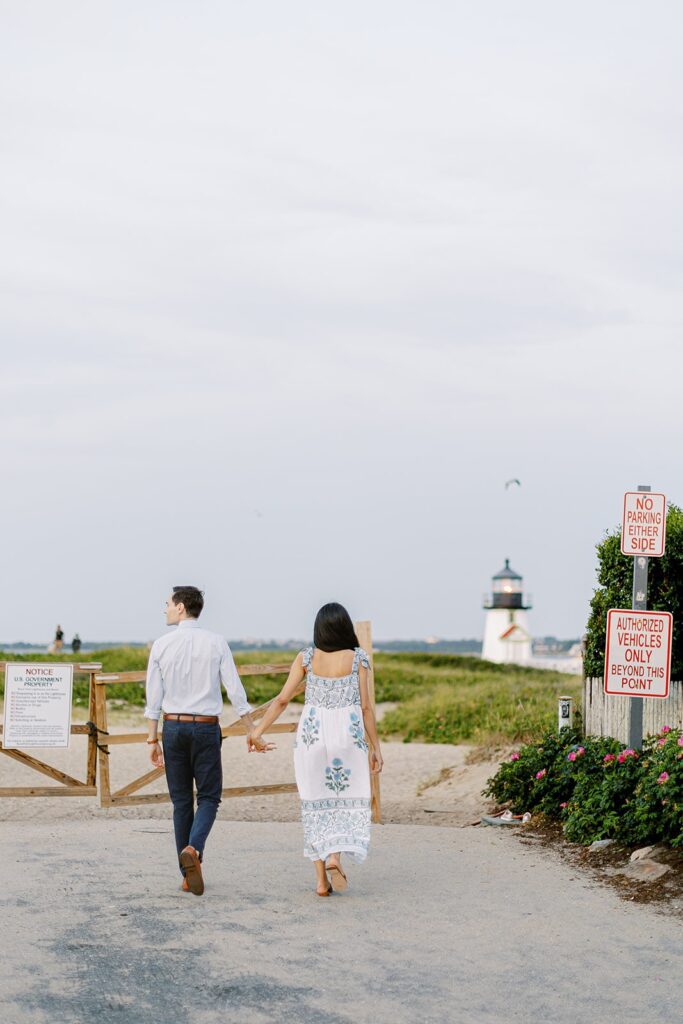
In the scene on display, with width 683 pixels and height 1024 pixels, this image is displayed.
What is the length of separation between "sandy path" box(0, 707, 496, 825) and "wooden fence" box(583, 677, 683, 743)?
65.4 inches

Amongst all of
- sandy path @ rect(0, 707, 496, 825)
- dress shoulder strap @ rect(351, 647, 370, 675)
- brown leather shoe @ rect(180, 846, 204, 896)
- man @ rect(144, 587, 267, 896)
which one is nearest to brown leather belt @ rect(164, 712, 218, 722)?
man @ rect(144, 587, 267, 896)

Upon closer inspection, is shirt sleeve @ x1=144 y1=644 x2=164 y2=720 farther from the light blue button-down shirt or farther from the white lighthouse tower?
the white lighthouse tower

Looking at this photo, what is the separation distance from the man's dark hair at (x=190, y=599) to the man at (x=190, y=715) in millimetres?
157

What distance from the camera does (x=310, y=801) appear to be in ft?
26.8

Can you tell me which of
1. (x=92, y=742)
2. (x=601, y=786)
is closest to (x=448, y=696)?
(x=92, y=742)

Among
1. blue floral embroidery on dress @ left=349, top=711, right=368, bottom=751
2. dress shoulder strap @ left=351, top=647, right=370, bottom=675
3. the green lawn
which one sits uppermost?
dress shoulder strap @ left=351, top=647, right=370, bottom=675

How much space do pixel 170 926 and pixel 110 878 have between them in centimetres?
159

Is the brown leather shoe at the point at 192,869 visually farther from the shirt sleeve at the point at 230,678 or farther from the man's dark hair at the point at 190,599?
the man's dark hair at the point at 190,599

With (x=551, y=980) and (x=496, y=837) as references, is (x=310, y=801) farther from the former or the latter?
(x=496, y=837)

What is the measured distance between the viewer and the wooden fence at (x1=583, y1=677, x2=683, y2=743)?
12.0m

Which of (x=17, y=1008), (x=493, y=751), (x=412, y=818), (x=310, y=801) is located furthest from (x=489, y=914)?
(x=493, y=751)

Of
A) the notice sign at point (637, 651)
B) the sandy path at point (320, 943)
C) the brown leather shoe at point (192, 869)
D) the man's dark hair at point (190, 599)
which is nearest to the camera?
the sandy path at point (320, 943)

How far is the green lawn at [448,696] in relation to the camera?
64.3 feet

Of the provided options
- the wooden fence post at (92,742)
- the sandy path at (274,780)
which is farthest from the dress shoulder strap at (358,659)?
the sandy path at (274,780)
